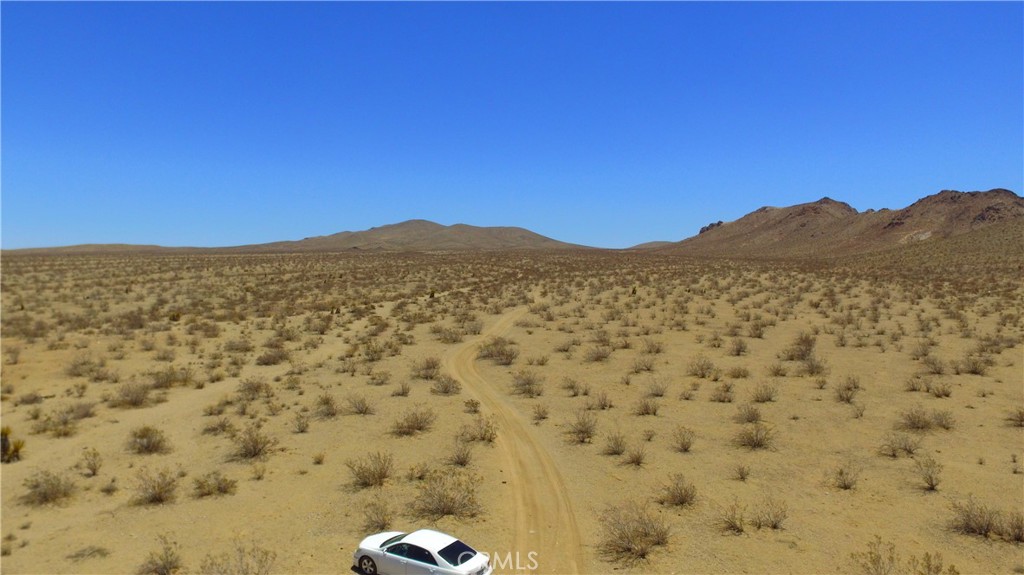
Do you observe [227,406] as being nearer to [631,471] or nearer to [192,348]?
[192,348]

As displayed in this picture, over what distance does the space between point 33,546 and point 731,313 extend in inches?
1128

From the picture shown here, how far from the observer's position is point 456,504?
9.18m

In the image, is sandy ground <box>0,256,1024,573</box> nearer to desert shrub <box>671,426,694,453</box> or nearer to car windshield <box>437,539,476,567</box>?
desert shrub <box>671,426,694,453</box>

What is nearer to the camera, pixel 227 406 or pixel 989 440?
pixel 989 440

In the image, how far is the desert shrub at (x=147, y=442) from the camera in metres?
11.7

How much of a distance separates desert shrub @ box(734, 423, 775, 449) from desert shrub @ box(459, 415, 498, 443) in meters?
5.31

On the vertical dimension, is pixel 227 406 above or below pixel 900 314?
below

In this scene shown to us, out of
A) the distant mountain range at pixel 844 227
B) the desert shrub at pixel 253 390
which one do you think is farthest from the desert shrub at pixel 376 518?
the distant mountain range at pixel 844 227

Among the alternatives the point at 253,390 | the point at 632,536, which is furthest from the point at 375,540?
the point at 253,390

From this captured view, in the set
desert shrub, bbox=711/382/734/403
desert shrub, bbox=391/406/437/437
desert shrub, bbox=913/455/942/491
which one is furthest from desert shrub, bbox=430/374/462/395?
desert shrub, bbox=913/455/942/491

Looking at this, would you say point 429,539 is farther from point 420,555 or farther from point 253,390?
point 253,390

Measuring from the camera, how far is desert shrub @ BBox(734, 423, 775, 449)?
38.4ft

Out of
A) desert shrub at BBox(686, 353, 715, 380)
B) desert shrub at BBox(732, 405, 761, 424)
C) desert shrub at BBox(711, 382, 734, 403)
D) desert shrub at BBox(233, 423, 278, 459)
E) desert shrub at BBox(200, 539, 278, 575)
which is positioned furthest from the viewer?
desert shrub at BBox(686, 353, 715, 380)

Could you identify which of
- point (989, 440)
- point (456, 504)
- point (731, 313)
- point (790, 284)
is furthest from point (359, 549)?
point (790, 284)
